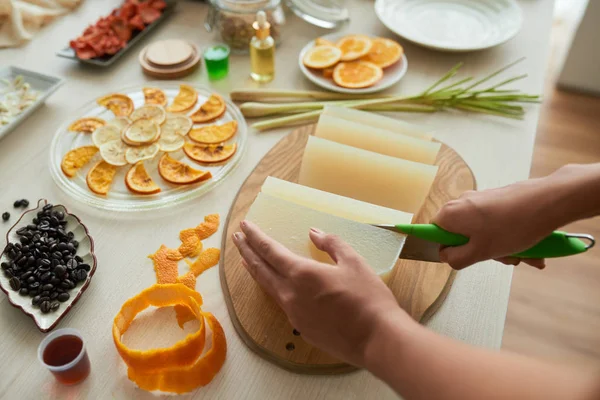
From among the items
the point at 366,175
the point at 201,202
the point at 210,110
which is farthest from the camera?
the point at 210,110

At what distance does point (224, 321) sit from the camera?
0.99 metres

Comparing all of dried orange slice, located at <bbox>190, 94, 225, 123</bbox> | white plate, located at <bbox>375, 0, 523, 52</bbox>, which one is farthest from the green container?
white plate, located at <bbox>375, 0, 523, 52</bbox>

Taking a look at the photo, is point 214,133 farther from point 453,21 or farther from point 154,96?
point 453,21

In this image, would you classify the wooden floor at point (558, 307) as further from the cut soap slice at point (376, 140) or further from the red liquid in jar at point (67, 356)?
the red liquid in jar at point (67, 356)

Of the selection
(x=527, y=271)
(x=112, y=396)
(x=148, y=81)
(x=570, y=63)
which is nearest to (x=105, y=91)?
(x=148, y=81)

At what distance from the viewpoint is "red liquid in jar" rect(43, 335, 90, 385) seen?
34.2 inches

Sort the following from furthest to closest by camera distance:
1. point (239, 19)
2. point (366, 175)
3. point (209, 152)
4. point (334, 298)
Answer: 1. point (239, 19)
2. point (209, 152)
3. point (366, 175)
4. point (334, 298)

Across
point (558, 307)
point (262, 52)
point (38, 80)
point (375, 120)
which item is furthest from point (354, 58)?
point (558, 307)

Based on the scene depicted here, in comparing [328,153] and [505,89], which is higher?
[328,153]

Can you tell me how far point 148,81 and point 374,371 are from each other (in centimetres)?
125

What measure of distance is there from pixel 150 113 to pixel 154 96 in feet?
0.32

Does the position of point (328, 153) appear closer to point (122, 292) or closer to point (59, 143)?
point (122, 292)

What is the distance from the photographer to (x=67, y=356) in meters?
0.88

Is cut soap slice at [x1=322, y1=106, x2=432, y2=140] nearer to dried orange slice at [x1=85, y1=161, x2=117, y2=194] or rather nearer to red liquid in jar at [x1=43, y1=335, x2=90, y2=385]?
dried orange slice at [x1=85, y1=161, x2=117, y2=194]
